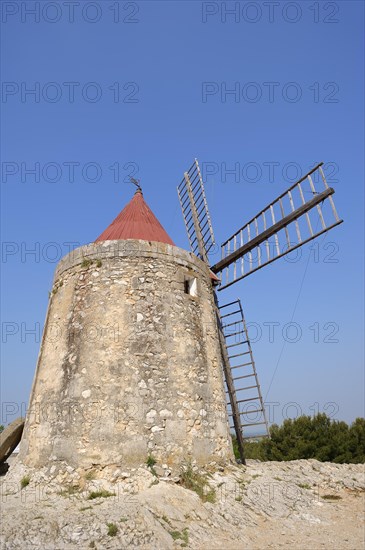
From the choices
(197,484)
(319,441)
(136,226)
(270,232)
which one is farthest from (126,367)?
(319,441)

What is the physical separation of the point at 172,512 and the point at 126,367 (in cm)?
219

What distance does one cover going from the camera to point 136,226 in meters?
8.33

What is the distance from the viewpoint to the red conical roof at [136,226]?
8.01m

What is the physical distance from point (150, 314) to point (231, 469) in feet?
10.2

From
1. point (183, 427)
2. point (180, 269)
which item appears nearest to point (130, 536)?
point (183, 427)

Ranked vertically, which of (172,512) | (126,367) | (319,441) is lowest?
(319,441)

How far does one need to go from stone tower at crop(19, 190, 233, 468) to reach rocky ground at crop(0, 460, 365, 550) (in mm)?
278

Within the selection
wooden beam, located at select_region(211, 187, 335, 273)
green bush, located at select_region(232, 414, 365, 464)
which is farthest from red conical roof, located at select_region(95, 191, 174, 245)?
green bush, located at select_region(232, 414, 365, 464)

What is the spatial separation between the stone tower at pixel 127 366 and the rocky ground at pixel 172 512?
0.28m

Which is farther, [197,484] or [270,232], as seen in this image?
[270,232]

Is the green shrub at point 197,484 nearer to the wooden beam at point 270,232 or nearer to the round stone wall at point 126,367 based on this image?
the round stone wall at point 126,367

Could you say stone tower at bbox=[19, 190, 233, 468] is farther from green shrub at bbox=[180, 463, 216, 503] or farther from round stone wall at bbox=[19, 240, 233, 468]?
green shrub at bbox=[180, 463, 216, 503]

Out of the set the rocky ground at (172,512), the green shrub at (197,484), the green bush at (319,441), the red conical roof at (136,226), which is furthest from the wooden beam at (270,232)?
the green bush at (319,441)

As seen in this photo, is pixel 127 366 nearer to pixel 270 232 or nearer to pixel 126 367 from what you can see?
pixel 126 367
